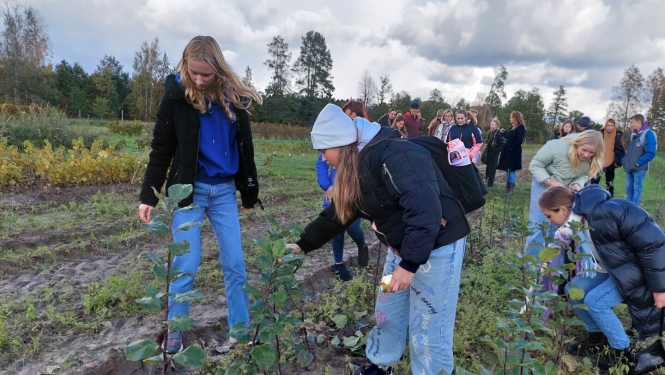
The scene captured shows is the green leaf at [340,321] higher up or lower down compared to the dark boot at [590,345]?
higher up

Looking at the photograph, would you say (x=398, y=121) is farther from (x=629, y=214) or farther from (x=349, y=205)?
(x=349, y=205)

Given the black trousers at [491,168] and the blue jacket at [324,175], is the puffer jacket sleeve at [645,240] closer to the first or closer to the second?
the blue jacket at [324,175]

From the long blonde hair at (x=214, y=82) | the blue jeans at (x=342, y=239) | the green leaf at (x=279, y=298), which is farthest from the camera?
the blue jeans at (x=342, y=239)

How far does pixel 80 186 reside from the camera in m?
8.06

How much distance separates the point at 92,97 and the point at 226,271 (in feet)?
162

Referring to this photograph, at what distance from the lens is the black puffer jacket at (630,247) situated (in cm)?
254

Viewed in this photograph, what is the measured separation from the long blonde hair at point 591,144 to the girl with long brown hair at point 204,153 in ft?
9.49

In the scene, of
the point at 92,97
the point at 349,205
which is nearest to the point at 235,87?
the point at 349,205

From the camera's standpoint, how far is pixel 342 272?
4.26 metres

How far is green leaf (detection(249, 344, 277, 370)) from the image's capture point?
151cm

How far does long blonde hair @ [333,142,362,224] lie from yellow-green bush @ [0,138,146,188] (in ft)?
25.2

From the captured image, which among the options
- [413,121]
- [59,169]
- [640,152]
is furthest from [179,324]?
[640,152]

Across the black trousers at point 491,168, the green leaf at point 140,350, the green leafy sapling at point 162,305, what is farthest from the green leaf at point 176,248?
the black trousers at point 491,168

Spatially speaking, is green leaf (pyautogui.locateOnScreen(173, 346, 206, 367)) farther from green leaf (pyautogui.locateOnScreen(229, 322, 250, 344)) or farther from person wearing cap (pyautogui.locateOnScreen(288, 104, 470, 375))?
person wearing cap (pyautogui.locateOnScreen(288, 104, 470, 375))
